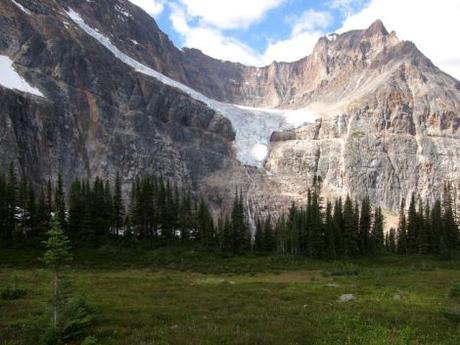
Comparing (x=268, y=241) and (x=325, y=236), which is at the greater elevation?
(x=325, y=236)

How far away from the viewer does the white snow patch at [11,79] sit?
156000mm

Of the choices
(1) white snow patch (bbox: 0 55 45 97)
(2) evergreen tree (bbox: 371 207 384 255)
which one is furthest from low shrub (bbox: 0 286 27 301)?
(1) white snow patch (bbox: 0 55 45 97)

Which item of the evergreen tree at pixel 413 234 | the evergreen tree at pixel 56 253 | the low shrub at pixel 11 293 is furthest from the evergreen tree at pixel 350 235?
the evergreen tree at pixel 56 253

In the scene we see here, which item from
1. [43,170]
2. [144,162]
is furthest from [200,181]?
[43,170]

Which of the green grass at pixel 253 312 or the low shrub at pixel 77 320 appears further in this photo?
the low shrub at pixel 77 320

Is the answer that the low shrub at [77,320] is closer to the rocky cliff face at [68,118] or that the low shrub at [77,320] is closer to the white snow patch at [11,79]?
the rocky cliff face at [68,118]

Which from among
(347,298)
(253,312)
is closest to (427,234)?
(347,298)

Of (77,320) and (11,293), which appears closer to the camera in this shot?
(77,320)

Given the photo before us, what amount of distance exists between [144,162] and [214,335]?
550ft

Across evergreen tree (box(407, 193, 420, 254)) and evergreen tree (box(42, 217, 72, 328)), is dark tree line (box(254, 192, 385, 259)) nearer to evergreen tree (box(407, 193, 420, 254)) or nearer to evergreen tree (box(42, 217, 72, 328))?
evergreen tree (box(407, 193, 420, 254))

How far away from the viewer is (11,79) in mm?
159250

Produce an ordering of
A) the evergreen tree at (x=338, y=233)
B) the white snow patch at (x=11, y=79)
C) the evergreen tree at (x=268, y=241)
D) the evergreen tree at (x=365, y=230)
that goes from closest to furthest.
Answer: the evergreen tree at (x=338, y=233), the evergreen tree at (x=365, y=230), the evergreen tree at (x=268, y=241), the white snow patch at (x=11, y=79)

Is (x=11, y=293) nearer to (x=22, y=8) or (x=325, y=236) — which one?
Result: (x=325, y=236)

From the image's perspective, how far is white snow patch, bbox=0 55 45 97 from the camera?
156000 mm
